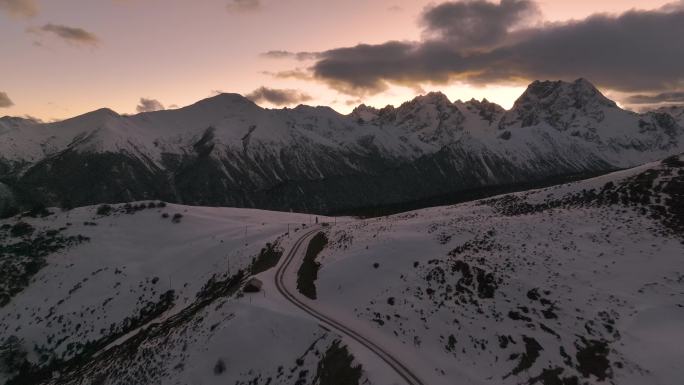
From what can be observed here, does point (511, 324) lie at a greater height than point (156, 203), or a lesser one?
lesser

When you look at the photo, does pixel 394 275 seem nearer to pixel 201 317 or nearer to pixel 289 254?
pixel 201 317

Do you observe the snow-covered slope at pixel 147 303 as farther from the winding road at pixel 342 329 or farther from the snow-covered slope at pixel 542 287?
the snow-covered slope at pixel 542 287

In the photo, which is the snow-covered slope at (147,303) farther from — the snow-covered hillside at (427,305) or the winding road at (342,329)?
the winding road at (342,329)

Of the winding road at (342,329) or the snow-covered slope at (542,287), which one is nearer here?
the snow-covered slope at (542,287)

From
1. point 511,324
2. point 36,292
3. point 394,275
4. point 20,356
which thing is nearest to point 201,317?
point 394,275

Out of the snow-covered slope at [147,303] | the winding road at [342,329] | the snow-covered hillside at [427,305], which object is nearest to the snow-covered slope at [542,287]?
the snow-covered hillside at [427,305]

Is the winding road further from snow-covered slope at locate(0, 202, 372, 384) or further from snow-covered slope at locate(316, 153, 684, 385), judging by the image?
snow-covered slope at locate(0, 202, 372, 384)

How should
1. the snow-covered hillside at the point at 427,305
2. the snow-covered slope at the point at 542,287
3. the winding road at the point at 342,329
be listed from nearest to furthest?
the snow-covered slope at the point at 542,287, the winding road at the point at 342,329, the snow-covered hillside at the point at 427,305

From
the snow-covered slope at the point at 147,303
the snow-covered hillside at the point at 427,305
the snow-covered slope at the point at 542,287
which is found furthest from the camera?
the snow-covered slope at the point at 147,303

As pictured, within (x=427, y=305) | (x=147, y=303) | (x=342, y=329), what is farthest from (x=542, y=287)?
(x=147, y=303)
